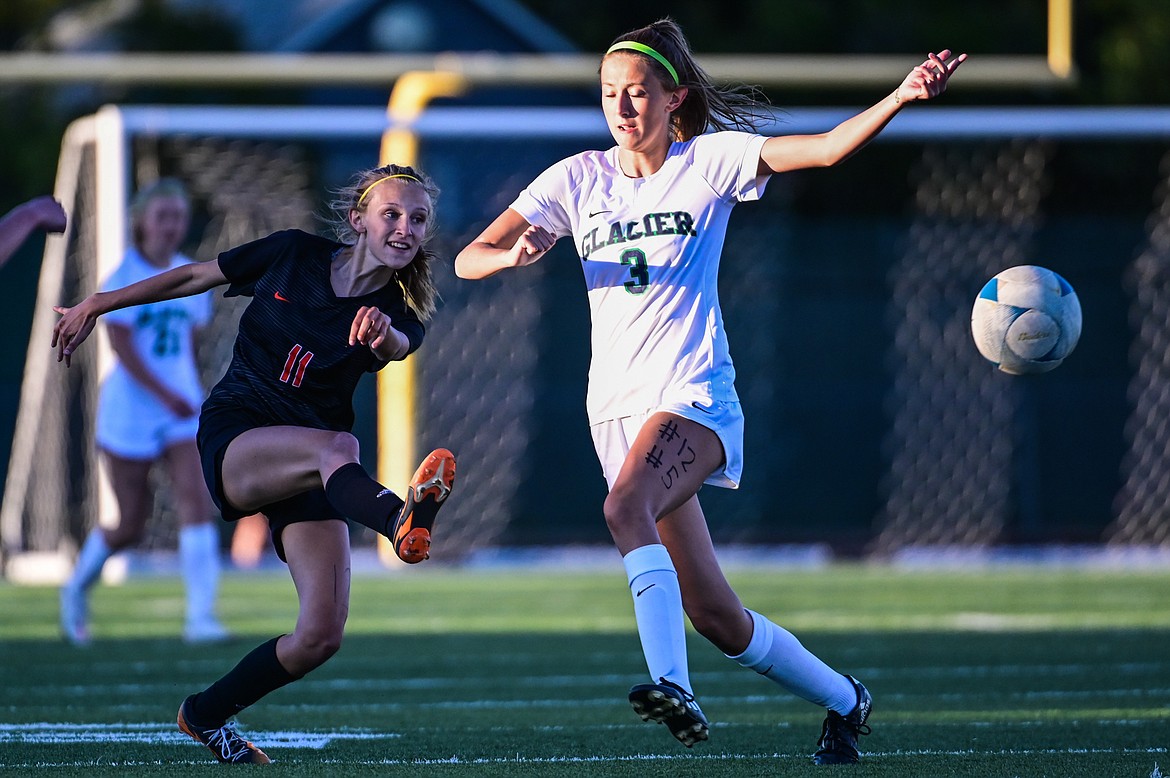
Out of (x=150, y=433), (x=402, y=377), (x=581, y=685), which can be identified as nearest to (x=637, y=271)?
(x=581, y=685)

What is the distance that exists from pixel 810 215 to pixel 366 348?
57.9 feet

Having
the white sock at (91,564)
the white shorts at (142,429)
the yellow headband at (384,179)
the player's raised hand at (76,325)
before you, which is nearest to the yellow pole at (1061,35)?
the white shorts at (142,429)

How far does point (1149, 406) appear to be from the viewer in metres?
17.2

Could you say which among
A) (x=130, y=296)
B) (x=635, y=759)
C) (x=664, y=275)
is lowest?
(x=635, y=759)

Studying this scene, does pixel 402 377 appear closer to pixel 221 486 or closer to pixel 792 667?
pixel 221 486

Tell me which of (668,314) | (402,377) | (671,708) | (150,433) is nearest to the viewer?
(671,708)

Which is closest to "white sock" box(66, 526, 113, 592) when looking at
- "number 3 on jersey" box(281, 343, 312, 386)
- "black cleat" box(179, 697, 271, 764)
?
"black cleat" box(179, 697, 271, 764)

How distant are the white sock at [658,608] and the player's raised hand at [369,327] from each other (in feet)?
2.83

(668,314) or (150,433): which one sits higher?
(668,314)

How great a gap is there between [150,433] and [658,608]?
4738mm

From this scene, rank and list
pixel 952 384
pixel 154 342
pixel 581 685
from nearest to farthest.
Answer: pixel 581 685 < pixel 154 342 < pixel 952 384

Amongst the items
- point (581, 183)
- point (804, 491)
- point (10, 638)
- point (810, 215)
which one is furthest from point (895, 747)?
point (810, 215)

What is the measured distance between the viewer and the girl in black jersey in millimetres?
4699

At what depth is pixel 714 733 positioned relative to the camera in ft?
18.1
